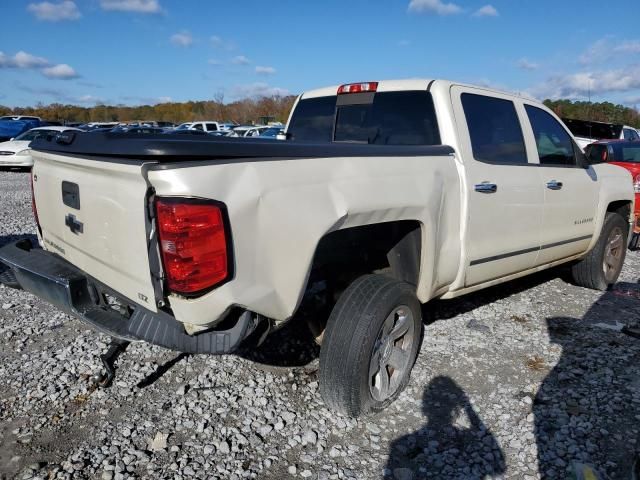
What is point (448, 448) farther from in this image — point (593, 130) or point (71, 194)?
point (593, 130)

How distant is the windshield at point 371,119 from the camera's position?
3.53 meters

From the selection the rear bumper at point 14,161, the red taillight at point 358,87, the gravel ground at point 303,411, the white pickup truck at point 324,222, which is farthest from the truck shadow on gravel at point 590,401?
the rear bumper at point 14,161

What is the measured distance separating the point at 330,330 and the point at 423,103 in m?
1.77

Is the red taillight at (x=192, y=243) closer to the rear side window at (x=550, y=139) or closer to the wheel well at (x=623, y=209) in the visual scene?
the rear side window at (x=550, y=139)

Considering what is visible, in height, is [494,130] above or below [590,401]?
above

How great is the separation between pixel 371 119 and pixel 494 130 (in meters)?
0.91

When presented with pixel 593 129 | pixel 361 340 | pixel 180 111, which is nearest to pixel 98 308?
pixel 361 340

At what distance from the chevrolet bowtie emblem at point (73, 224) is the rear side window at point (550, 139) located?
3436 millimetres

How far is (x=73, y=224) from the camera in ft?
8.94

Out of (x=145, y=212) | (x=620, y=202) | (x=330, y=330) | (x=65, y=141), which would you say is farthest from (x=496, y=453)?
(x=620, y=202)

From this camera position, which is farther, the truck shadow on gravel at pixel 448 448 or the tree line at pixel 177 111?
the tree line at pixel 177 111

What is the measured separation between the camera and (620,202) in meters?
5.31

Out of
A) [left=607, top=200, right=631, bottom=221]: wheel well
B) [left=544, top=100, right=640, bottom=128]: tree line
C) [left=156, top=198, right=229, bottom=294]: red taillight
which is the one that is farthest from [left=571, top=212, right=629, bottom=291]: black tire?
[left=544, top=100, right=640, bottom=128]: tree line

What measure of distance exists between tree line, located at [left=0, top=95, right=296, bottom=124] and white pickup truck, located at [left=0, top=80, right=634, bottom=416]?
52205mm
